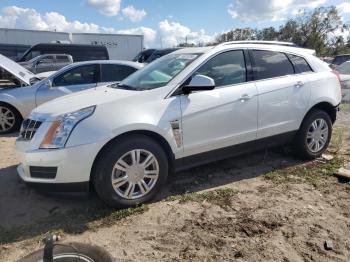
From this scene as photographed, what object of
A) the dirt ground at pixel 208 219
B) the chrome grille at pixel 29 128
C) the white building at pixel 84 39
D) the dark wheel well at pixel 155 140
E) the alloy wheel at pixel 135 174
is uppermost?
the white building at pixel 84 39

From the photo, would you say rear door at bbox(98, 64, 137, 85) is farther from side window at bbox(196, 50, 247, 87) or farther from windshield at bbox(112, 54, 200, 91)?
side window at bbox(196, 50, 247, 87)

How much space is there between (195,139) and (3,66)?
543cm

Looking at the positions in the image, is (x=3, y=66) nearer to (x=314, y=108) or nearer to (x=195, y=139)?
(x=195, y=139)

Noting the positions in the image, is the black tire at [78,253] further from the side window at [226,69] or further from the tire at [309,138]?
the tire at [309,138]

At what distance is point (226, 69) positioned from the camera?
458 cm

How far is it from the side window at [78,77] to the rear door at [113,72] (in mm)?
189

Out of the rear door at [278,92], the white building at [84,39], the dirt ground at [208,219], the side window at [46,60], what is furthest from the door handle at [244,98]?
the white building at [84,39]

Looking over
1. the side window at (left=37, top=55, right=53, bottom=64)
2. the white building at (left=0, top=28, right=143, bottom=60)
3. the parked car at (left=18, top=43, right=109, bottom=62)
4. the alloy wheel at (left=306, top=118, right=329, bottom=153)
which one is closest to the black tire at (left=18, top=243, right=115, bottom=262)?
the alloy wheel at (left=306, top=118, right=329, bottom=153)

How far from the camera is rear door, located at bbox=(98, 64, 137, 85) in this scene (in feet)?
26.2

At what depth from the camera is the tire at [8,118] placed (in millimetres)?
7668

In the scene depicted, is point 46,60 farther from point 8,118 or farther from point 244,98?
point 244,98

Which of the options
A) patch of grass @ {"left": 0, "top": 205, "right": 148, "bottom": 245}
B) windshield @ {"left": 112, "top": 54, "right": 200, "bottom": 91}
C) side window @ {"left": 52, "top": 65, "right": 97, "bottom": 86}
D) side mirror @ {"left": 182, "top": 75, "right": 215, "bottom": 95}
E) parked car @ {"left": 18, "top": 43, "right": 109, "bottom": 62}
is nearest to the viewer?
patch of grass @ {"left": 0, "top": 205, "right": 148, "bottom": 245}

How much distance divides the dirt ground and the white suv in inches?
12.9

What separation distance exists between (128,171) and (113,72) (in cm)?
465
